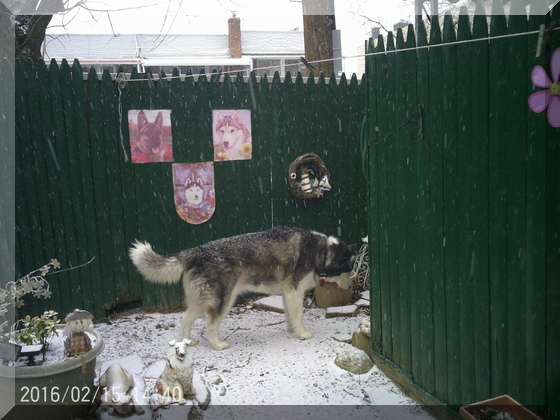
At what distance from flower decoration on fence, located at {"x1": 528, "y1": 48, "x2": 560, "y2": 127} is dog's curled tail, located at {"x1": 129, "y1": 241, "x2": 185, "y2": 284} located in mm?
3990

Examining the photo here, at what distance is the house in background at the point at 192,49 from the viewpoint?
2094 centimetres

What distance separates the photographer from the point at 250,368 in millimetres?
5234

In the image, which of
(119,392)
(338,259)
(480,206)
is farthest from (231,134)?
(480,206)

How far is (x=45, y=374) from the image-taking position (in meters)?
3.78

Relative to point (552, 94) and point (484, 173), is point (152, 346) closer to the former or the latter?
point (484, 173)

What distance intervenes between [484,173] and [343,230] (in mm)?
4390

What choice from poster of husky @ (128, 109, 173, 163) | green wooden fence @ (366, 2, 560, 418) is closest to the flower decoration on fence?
green wooden fence @ (366, 2, 560, 418)

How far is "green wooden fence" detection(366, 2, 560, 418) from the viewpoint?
9.48 ft

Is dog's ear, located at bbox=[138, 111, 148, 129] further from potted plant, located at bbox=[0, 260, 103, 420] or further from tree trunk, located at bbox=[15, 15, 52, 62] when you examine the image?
potted plant, located at bbox=[0, 260, 103, 420]

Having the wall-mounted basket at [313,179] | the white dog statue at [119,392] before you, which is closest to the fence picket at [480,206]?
the white dog statue at [119,392]

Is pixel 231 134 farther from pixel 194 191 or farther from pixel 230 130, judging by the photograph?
pixel 194 191

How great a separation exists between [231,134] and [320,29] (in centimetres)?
333

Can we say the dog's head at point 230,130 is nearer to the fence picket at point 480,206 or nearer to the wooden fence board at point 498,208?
the fence picket at point 480,206

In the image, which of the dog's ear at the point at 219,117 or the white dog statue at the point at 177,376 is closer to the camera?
the white dog statue at the point at 177,376
